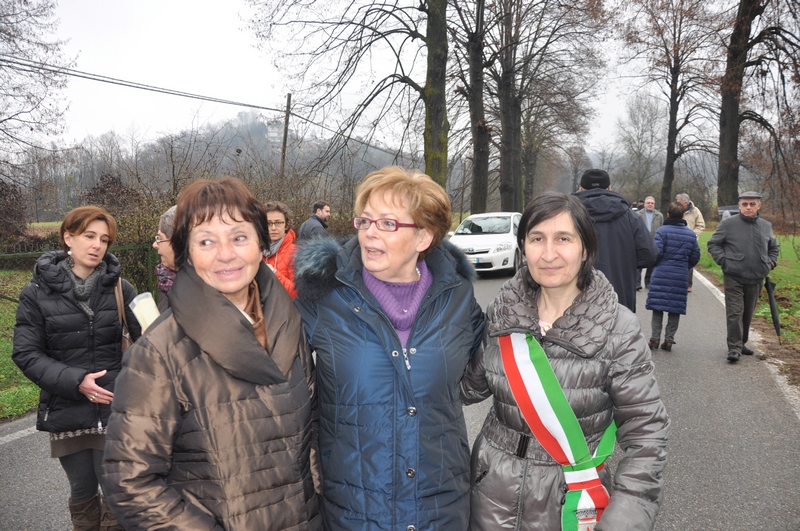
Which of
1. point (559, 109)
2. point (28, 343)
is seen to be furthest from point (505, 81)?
point (28, 343)

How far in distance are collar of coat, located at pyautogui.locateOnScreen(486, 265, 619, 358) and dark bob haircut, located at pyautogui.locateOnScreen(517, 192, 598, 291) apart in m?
0.05

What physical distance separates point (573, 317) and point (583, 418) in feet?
1.19

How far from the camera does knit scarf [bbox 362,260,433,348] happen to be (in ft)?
6.66

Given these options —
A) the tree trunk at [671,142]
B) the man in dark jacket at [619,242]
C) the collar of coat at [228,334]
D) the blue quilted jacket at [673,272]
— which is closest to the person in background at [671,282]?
the blue quilted jacket at [673,272]

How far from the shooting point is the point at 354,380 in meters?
1.86

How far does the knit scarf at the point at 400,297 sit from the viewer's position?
2.03 metres

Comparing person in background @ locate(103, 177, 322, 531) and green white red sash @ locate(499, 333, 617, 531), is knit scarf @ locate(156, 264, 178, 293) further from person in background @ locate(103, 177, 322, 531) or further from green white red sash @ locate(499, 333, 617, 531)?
green white red sash @ locate(499, 333, 617, 531)

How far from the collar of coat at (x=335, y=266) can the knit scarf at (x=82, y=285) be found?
1.64 m

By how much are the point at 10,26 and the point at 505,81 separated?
17370mm

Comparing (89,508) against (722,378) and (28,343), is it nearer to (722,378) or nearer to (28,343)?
A: (28,343)

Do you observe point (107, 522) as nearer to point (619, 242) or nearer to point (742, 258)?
point (619, 242)

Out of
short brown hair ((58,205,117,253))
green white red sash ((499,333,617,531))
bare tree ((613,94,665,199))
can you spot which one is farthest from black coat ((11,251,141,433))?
bare tree ((613,94,665,199))

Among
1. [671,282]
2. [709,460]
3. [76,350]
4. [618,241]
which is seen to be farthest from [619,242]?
[76,350]

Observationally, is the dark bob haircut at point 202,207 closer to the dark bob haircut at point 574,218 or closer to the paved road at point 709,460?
the dark bob haircut at point 574,218
